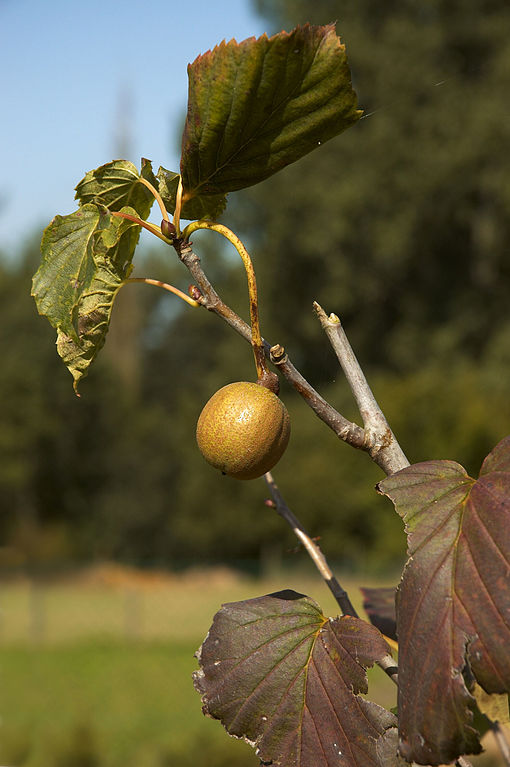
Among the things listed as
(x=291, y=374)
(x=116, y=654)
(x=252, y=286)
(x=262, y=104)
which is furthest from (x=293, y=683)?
(x=116, y=654)

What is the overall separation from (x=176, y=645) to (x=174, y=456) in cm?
785

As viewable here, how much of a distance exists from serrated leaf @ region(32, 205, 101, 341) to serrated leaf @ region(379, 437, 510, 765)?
43 cm

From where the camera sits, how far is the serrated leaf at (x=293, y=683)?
0.96 meters

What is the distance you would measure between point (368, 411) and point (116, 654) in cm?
1634

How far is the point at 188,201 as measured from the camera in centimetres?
109

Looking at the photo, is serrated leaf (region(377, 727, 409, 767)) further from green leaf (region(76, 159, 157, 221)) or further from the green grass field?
the green grass field

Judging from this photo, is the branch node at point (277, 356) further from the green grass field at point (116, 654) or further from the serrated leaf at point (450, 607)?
the green grass field at point (116, 654)

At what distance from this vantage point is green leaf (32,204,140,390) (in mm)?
1015

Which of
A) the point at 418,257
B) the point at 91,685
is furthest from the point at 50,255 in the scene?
the point at 418,257

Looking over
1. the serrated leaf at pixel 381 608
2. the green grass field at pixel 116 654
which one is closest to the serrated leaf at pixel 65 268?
the serrated leaf at pixel 381 608

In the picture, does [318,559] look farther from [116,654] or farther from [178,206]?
[116,654]

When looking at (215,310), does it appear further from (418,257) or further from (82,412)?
(82,412)

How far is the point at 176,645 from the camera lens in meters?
17.1

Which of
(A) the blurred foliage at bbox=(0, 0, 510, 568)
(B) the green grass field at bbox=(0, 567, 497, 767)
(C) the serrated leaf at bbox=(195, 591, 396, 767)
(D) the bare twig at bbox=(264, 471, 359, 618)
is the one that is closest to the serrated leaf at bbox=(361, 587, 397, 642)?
(D) the bare twig at bbox=(264, 471, 359, 618)
